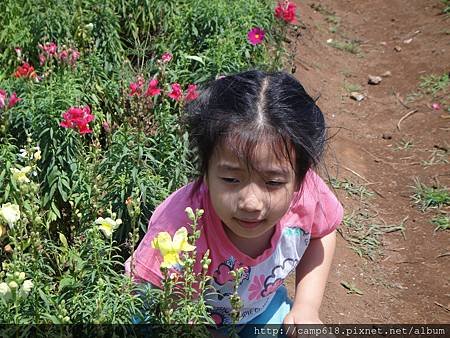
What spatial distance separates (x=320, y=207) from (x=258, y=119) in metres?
0.53

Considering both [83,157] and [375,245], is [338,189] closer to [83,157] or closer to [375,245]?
[375,245]

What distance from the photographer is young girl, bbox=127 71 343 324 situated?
2.06 metres

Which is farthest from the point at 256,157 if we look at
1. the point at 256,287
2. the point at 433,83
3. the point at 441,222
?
the point at 433,83

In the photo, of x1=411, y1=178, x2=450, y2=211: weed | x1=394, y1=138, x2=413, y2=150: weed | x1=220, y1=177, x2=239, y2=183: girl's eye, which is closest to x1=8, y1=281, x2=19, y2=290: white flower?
x1=220, y1=177, x2=239, y2=183: girl's eye

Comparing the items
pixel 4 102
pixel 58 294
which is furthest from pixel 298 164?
pixel 4 102

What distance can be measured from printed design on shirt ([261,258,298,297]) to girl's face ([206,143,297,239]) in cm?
35

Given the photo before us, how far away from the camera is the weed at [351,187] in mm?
4152

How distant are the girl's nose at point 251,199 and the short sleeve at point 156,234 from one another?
0.83ft

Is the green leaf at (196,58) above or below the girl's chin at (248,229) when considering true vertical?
below

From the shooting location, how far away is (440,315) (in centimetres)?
332

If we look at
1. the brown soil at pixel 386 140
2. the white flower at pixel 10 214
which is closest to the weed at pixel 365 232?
the brown soil at pixel 386 140

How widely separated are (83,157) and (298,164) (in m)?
1.32

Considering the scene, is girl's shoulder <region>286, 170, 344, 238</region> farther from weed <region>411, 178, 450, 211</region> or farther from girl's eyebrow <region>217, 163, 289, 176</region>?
weed <region>411, 178, 450, 211</region>

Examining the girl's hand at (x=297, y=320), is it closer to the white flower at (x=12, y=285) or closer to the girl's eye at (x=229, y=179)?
the girl's eye at (x=229, y=179)
